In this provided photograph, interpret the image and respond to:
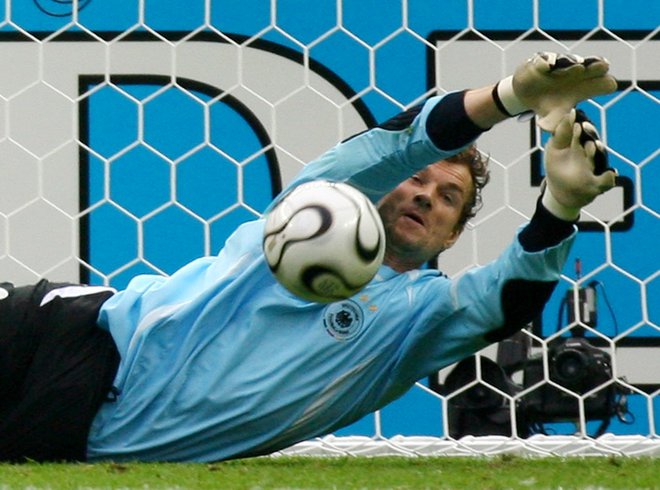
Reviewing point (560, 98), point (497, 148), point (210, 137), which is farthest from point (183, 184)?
point (560, 98)

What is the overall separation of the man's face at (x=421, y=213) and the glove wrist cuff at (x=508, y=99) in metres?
0.31

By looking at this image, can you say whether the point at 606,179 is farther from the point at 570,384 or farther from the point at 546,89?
the point at 570,384

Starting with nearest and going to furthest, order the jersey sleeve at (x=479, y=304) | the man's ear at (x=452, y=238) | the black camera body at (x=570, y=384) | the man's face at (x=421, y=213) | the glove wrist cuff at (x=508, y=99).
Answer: the glove wrist cuff at (x=508, y=99) → the jersey sleeve at (x=479, y=304) → the man's face at (x=421, y=213) → the man's ear at (x=452, y=238) → the black camera body at (x=570, y=384)

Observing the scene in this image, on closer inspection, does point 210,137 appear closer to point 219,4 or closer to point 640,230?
point 219,4

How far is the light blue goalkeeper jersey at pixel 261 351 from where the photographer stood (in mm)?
2713

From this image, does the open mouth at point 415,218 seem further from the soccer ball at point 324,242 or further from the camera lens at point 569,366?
the camera lens at point 569,366

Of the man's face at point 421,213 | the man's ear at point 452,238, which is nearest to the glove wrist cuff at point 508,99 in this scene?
the man's face at point 421,213

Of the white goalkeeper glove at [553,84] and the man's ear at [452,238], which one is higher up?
the white goalkeeper glove at [553,84]

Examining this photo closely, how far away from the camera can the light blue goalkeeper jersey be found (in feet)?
8.90

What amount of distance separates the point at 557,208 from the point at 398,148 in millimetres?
266

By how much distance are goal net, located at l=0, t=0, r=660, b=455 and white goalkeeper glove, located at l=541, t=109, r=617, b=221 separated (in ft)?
3.69

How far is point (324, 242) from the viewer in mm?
2371

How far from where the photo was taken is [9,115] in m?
3.73

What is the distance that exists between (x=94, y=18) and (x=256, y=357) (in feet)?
4.22
